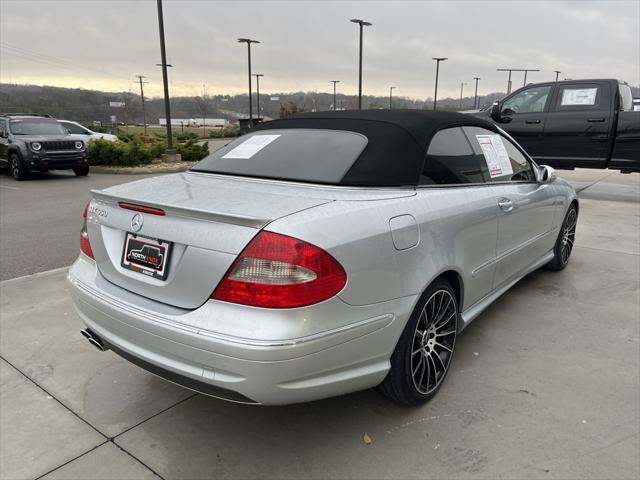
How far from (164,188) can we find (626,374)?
9.72ft

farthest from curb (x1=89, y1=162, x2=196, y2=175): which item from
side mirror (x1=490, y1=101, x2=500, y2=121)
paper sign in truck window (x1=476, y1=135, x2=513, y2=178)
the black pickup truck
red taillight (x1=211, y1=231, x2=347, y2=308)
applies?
red taillight (x1=211, y1=231, x2=347, y2=308)

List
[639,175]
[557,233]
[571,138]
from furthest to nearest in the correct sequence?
[639,175]
[571,138]
[557,233]

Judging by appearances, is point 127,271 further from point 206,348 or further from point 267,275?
point 267,275

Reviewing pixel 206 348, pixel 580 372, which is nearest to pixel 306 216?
pixel 206 348

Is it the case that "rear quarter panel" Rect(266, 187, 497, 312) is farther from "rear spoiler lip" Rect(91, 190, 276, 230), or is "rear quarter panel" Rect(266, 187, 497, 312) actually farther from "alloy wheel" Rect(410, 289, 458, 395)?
"alloy wheel" Rect(410, 289, 458, 395)

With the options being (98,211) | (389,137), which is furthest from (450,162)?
(98,211)

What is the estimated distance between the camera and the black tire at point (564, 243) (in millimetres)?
4805

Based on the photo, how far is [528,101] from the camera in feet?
32.7

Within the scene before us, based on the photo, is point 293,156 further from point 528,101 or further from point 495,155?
point 528,101

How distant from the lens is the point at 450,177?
9.67 feet

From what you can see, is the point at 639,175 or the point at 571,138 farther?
the point at 639,175

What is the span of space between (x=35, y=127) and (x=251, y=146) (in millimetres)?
12284

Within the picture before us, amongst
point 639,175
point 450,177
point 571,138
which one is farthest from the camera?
point 639,175

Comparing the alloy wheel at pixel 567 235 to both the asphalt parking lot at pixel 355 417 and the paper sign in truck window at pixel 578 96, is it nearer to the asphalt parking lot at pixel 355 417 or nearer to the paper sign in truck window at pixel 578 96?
the asphalt parking lot at pixel 355 417
